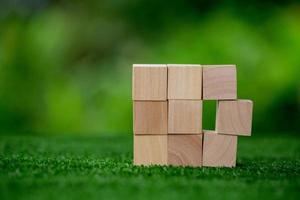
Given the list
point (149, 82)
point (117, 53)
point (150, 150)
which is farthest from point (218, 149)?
point (117, 53)

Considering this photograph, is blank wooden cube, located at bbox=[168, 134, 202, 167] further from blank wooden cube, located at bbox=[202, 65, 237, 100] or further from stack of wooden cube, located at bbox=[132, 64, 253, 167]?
blank wooden cube, located at bbox=[202, 65, 237, 100]

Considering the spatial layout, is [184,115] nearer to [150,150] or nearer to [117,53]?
[150,150]

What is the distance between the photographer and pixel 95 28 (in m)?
5.33

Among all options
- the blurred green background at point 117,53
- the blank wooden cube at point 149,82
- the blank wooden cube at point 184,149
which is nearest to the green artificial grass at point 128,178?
the blank wooden cube at point 184,149

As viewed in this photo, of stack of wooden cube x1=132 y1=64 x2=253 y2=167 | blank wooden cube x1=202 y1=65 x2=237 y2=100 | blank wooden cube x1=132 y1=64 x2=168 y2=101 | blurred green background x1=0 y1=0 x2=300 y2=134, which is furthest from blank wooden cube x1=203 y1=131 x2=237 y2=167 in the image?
blurred green background x1=0 y1=0 x2=300 y2=134

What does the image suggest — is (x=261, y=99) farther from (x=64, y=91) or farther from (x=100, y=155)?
(x=100, y=155)

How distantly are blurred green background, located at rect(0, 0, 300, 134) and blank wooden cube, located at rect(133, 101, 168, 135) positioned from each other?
8.31 ft

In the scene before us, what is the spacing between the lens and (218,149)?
260 centimetres

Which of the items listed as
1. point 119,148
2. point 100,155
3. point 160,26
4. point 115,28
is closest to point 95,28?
point 115,28

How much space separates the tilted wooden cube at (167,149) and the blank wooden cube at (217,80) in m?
0.18

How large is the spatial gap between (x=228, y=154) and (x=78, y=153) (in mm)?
924

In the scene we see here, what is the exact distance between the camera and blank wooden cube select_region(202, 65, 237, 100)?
2564mm

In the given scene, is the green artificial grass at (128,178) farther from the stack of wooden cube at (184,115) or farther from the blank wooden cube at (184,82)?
the blank wooden cube at (184,82)

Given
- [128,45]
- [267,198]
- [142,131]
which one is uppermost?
[128,45]
